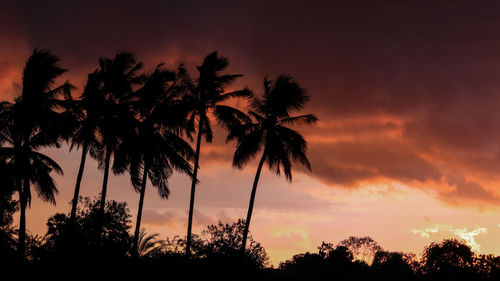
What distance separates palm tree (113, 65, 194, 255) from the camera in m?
34.5

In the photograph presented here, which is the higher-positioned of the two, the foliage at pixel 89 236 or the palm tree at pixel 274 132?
the palm tree at pixel 274 132

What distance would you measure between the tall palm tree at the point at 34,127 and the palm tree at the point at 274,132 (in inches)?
484

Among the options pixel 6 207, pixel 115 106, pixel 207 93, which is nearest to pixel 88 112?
pixel 115 106

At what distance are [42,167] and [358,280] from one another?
22771 millimetres

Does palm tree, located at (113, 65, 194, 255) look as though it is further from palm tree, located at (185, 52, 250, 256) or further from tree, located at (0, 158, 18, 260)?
tree, located at (0, 158, 18, 260)

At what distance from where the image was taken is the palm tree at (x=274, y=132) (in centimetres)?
3559

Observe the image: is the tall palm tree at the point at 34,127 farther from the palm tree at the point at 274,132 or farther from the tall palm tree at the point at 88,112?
the palm tree at the point at 274,132

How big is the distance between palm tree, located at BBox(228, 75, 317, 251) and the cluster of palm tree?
74 millimetres

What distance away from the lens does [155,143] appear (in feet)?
115

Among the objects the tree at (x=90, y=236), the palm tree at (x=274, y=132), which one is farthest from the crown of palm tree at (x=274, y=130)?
the tree at (x=90, y=236)

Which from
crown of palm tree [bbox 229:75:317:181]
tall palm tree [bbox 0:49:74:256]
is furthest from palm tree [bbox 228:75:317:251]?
tall palm tree [bbox 0:49:74:256]

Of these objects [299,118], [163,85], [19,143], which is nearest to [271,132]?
[299,118]

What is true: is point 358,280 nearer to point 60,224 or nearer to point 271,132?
point 271,132

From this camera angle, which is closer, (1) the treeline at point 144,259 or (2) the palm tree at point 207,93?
(1) the treeline at point 144,259
